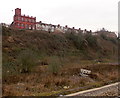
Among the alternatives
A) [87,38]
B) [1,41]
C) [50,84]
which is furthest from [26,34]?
[50,84]

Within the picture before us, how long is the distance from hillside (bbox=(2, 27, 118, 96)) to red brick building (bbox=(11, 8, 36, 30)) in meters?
12.2

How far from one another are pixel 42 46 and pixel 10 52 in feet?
31.9

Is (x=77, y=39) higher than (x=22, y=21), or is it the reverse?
(x=22, y=21)

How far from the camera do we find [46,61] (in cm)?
2247

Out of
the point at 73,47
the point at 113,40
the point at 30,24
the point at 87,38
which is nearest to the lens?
the point at 73,47

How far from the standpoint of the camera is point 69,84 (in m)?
11.6

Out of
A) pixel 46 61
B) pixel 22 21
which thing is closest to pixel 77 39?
pixel 22 21

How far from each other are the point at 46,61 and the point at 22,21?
32588 millimetres

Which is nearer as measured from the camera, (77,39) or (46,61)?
(46,61)

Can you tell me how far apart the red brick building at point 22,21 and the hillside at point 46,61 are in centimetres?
1216

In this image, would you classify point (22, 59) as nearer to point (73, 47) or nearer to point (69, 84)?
point (69, 84)

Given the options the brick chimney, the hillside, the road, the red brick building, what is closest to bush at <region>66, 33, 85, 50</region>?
the hillside

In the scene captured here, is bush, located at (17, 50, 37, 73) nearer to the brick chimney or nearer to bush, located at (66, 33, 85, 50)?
bush, located at (66, 33, 85, 50)

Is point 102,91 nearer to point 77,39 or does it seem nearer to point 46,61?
point 46,61
